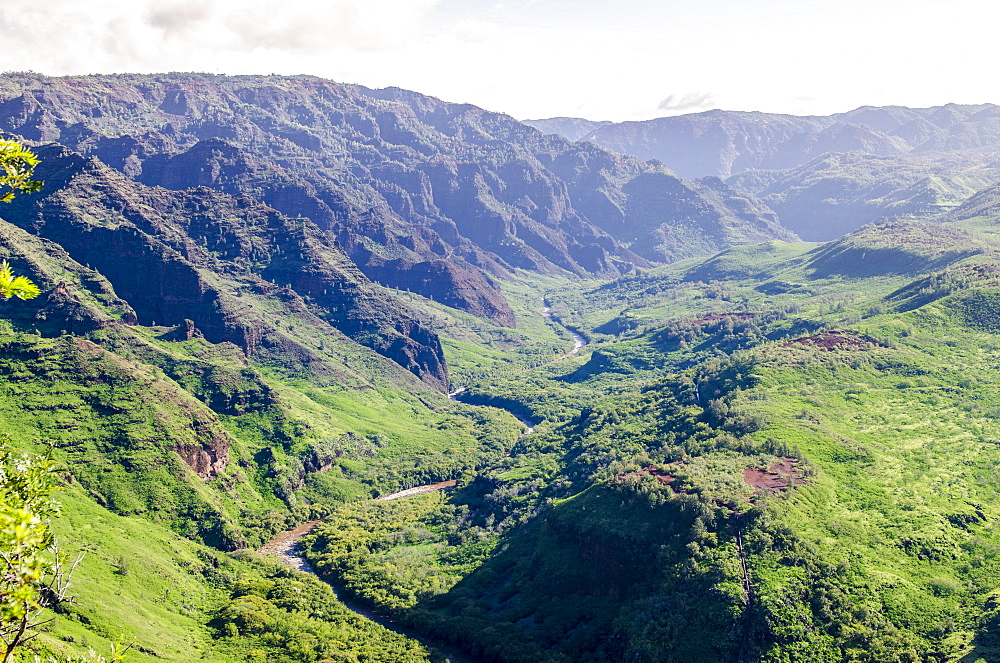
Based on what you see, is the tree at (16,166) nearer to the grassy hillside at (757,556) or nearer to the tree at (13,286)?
the tree at (13,286)

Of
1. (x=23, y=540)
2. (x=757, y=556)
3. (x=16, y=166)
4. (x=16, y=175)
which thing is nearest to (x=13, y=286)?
(x=16, y=175)

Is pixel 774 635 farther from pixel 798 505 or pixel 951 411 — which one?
pixel 951 411

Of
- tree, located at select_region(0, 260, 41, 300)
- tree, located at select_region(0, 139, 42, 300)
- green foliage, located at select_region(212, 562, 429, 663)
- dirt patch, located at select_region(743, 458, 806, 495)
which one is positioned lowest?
green foliage, located at select_region(212, 562, 429, 663)

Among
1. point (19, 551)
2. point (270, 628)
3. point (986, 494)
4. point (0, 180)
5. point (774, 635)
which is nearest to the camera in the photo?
point (19, 551)

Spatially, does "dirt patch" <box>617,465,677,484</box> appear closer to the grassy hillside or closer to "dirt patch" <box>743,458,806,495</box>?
the grassy hillside

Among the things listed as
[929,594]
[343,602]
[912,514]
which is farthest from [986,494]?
[343,602]

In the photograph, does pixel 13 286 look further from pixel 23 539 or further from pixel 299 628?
pixel 299 628

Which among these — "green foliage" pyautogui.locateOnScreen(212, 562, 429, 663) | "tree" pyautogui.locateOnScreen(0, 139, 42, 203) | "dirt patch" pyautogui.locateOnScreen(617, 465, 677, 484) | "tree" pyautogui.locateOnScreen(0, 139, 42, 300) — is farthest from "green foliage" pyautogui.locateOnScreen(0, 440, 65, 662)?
"dirt patch" pyautogui.locateOnScreen(617, 465, 677, 484)

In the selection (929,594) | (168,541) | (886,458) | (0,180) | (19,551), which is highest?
(0,180)

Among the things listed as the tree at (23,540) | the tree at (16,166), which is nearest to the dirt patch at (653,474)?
the tree at (23,540)
